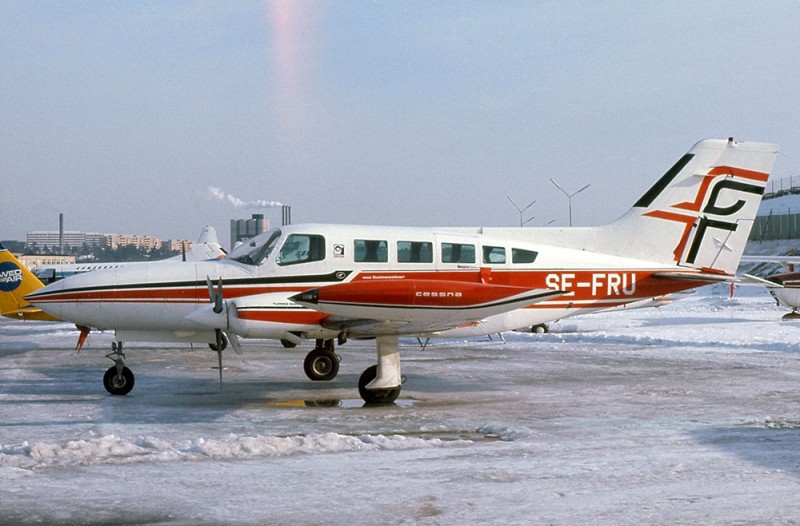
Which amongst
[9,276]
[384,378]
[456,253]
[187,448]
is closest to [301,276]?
[384,378]

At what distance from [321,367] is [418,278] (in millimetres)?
3329

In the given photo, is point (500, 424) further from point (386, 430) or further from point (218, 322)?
point (218, 322)

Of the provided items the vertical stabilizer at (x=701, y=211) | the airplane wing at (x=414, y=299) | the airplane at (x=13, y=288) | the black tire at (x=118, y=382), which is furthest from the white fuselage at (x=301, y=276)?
the airplane at (x=13, y=288)

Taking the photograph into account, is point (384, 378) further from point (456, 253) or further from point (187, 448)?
point (187, 448)

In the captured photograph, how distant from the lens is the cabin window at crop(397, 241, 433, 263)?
48.8 feet

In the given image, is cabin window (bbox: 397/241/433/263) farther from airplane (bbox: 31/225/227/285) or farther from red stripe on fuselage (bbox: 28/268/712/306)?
airplane (bbox: 31/225/227/285)

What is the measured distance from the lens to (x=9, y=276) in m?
24.2

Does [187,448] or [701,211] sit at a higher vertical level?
[701,211]

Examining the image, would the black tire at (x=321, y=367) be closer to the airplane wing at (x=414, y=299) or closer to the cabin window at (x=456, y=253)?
the cabin window at (x=456, y=253)

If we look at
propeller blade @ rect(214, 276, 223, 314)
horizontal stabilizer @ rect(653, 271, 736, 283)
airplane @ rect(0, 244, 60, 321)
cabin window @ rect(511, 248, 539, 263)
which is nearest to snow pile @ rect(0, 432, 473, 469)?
propeller blade @ rect(214, 276, 223, 314)

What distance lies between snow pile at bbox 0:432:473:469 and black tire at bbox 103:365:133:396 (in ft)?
15.2

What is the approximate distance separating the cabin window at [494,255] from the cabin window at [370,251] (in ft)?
5.70

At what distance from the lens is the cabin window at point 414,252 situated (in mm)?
14859

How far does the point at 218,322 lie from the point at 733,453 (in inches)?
308
